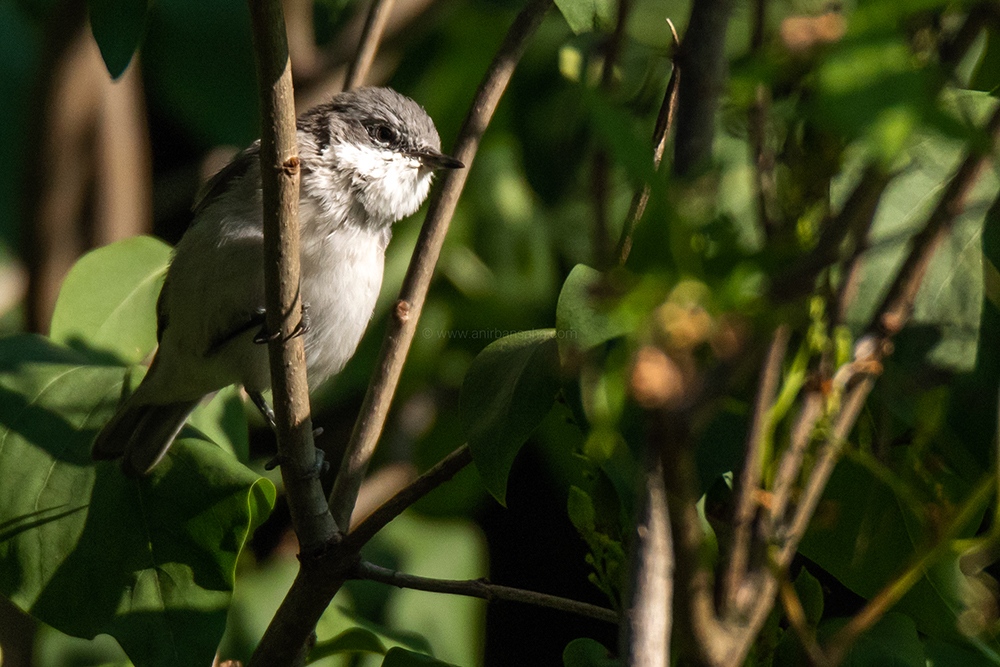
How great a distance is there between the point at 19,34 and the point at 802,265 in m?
3.16

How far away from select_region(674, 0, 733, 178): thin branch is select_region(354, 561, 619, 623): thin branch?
3.30 ft

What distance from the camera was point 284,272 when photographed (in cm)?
152

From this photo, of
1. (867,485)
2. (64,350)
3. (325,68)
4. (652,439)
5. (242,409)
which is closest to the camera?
(652,439)

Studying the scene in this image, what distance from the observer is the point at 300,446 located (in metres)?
1.69

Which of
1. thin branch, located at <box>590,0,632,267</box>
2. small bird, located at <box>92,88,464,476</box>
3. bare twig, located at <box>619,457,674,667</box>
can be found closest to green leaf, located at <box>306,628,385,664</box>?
small bird, located at <box>92,88,464,476</box>

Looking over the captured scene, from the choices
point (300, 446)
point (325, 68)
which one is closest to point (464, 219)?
point (325, 68)

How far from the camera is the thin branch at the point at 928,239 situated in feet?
2.65

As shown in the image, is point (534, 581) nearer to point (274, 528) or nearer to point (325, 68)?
point (274, 528)

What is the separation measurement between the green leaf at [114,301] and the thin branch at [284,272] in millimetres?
888

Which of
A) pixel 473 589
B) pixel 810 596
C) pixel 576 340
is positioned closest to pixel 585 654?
pixel 473 589

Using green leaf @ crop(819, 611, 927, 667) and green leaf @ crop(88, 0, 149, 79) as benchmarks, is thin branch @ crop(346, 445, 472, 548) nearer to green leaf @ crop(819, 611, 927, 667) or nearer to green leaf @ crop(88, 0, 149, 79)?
green leaf @ crop(819, 611, 927, 667)

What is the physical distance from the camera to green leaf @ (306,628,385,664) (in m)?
1.89

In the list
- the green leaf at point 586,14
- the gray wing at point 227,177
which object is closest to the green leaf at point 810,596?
the green leaf at point 586,14

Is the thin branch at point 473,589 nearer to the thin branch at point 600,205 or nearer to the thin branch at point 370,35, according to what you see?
the thin branch at point 600,205
